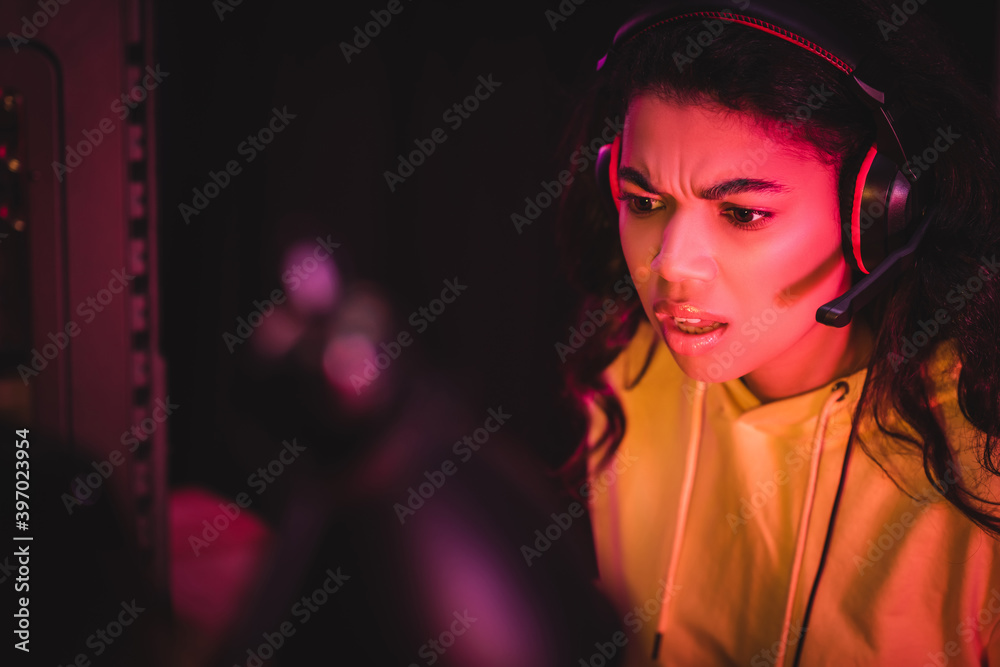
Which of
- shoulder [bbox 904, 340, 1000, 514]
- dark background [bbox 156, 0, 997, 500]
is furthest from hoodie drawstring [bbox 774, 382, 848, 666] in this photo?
dark background [bbox 156, 0, 997, 500]

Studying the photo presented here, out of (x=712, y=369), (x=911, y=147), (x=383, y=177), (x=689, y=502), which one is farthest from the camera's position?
(x=383, y=177)

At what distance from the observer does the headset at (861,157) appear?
67cm

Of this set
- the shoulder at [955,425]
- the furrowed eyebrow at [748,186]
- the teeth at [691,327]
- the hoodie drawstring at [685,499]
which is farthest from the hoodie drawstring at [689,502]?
the furrowed eyebrow at [748,186]

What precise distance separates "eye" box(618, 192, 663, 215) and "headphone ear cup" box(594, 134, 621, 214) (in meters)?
0.03

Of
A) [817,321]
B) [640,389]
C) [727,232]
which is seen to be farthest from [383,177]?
[817,321]

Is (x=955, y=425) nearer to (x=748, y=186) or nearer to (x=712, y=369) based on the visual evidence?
(x=712, y=369)

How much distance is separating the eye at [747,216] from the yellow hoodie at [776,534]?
0.29 meters

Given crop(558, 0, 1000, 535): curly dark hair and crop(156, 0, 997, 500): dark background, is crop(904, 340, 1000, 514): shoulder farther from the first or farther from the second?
crop(156, 0, 997, 500): dark background

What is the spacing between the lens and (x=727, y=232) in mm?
768

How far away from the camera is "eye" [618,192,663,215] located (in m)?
0.83

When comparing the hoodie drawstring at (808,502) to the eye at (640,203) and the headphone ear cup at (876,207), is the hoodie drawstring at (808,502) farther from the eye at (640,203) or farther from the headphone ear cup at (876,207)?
the eye at (640,203)

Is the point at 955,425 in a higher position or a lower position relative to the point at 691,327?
higher

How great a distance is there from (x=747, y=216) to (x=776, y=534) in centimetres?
48

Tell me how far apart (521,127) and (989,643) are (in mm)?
1142
